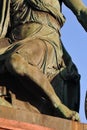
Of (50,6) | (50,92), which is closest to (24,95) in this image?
(50,92)

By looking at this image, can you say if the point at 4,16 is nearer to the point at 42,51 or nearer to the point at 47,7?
the point at 47,7

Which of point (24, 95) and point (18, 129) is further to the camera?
point (24, 95)

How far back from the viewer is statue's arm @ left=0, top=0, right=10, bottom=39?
9.59m

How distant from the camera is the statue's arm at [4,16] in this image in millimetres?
9594

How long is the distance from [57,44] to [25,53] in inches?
30.3

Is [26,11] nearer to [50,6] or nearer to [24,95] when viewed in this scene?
[50,6]

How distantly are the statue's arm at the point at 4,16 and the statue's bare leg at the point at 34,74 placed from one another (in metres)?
1.06

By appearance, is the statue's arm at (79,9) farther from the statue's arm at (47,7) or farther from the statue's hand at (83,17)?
the statue's arm at (47,7)

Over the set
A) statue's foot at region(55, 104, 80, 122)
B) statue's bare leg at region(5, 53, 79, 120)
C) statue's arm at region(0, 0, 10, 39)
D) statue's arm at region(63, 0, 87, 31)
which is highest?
statue's arm at region(63, 0, 87, 31)

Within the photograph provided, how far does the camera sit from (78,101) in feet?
30.2

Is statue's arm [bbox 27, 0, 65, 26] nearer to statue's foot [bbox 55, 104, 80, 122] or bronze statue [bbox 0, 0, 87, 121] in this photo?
bronze statue [bbox 0, 0, 87, 121]

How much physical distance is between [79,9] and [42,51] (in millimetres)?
1071

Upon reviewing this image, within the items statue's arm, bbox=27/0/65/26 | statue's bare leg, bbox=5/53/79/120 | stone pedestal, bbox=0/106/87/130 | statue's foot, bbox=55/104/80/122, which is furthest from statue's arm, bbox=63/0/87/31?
stone pedestal, bbox=0/106/87/130

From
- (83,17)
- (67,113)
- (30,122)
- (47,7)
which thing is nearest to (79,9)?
(83,17)
